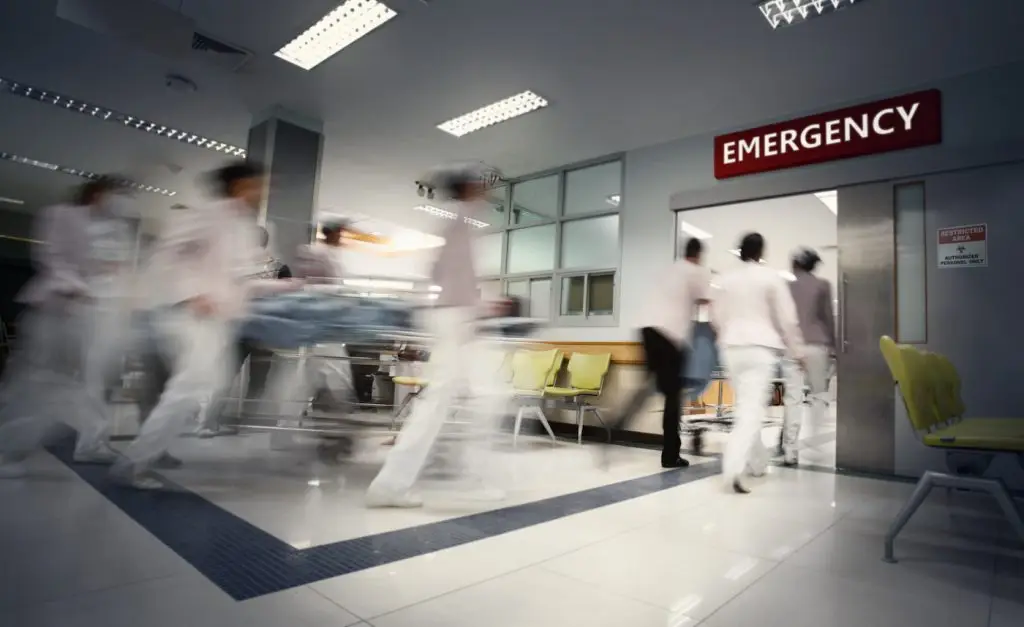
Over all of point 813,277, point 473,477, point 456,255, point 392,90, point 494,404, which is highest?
point 392,90

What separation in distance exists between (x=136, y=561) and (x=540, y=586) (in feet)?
4.10

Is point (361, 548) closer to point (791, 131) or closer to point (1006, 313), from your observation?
point (1006, 313)

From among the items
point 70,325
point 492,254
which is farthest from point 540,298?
point 70,325

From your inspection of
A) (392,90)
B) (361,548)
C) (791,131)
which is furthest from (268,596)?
(791,131)

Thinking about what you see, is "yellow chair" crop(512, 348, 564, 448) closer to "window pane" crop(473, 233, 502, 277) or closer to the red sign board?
"window pane" crop(473, 233, 502, 277)

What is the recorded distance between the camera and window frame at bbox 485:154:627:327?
19.4 feet

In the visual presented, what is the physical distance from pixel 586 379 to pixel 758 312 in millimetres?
2327

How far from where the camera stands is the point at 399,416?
17.3 ft

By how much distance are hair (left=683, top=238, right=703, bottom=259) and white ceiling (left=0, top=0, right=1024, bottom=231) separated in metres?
1.64

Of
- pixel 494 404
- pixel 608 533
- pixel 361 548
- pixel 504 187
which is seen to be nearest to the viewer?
pixel 361 548

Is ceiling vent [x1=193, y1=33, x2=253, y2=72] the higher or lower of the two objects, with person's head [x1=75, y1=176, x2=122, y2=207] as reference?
higher

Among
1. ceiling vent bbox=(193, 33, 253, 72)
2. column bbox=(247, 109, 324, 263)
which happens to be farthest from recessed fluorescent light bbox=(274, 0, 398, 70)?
column bbox=(247, 109, 324, 263)

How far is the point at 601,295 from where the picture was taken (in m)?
6.17

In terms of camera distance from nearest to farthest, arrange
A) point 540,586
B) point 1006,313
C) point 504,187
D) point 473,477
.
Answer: point 540,586
point 473,477
point 1006,313
point 504,187
